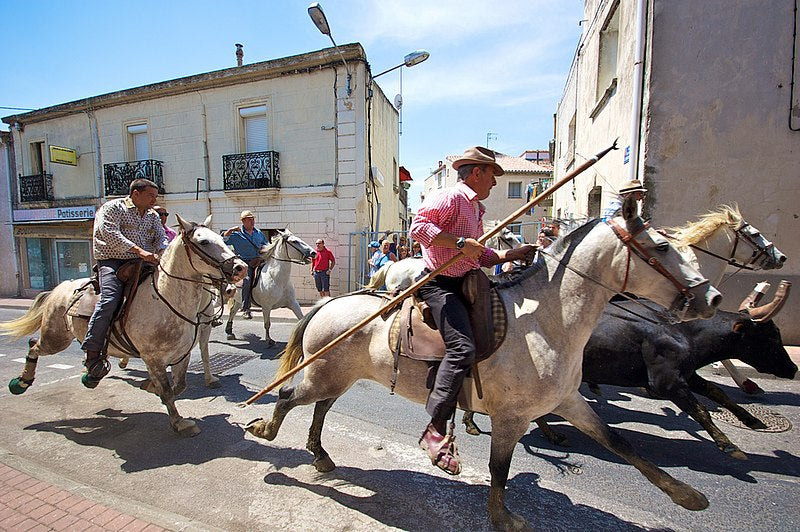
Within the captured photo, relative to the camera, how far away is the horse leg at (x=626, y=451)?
2232 mm

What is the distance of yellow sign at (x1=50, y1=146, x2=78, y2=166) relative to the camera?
47.1 feet

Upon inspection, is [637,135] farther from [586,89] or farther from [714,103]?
[586,89]

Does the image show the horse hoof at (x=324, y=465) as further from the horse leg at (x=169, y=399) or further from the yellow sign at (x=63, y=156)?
the yellow sign at (x=63, y=156)

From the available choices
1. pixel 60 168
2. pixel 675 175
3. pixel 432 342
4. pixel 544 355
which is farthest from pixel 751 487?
pixel 60 168

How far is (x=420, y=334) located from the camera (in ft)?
8.12

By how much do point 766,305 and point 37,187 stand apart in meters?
23.3

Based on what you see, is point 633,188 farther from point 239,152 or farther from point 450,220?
point 239,152

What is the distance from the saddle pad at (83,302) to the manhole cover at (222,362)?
1.98 m

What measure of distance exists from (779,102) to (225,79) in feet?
46.5

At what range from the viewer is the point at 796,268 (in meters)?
6.46

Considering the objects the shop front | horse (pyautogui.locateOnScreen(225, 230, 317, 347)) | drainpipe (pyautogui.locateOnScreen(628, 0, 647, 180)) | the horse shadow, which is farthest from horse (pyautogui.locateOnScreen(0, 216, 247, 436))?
the shop front

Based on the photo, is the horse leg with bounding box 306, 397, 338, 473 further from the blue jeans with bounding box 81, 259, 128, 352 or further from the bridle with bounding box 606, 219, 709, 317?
the bridle with bounding box 606, 219, 709, 317

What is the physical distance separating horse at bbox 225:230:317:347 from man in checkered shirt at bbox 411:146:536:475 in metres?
4.85

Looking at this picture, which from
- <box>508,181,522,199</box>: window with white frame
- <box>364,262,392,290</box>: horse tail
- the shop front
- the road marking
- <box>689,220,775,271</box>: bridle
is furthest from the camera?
<box>508,181,522,199</box>: window with white frame
